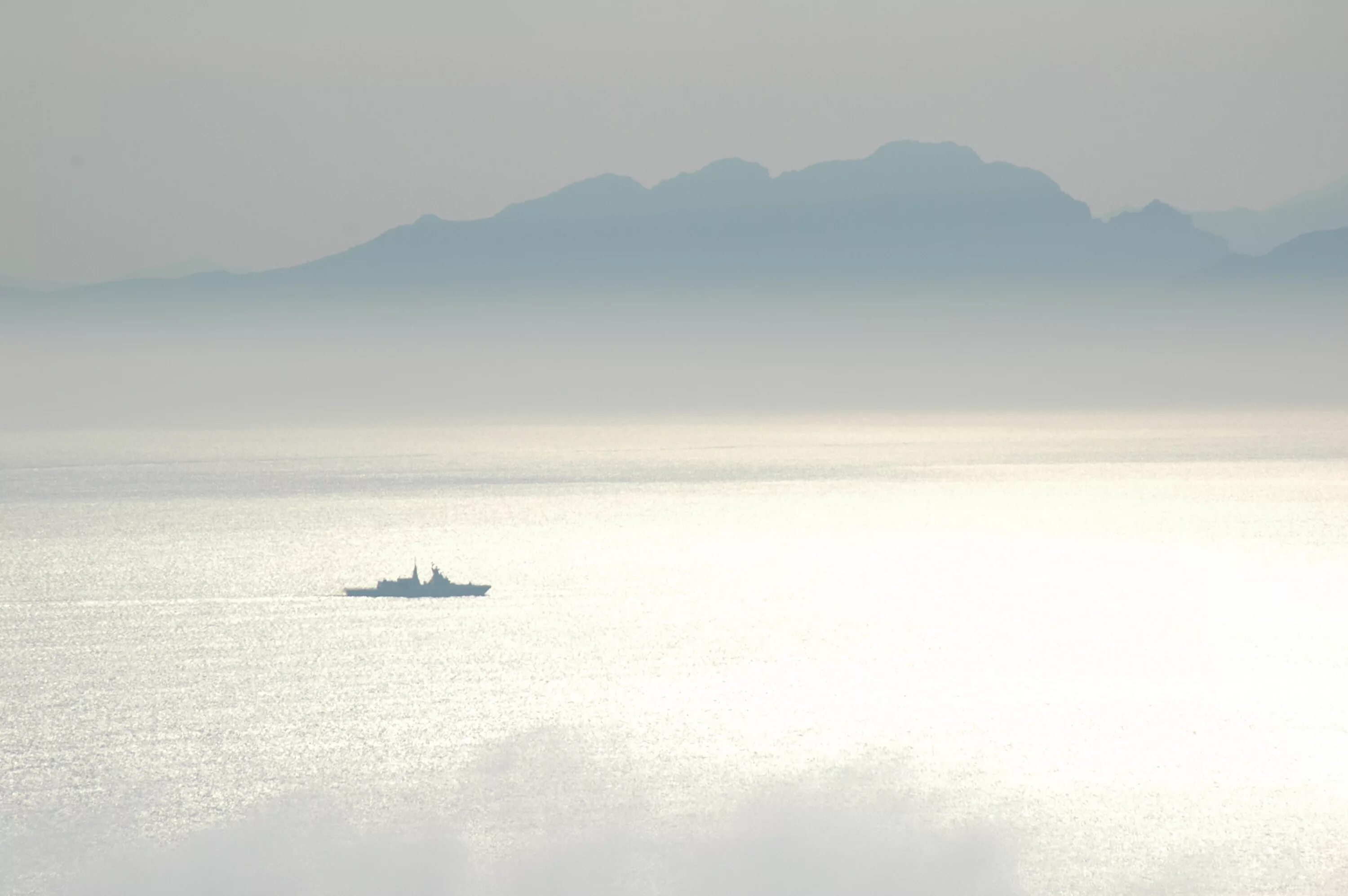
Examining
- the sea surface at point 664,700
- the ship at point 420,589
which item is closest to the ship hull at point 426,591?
the ship at point 420,589

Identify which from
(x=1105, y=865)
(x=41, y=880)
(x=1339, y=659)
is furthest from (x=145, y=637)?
(x=1339, y=659)

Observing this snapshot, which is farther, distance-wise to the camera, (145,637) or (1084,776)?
(145,637)

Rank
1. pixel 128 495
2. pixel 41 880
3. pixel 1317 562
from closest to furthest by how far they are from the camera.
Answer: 1. pixel 41 880
2. pixel 1317 562
3. pixel 128 495

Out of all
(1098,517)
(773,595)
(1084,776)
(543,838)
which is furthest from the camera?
(1098,517)

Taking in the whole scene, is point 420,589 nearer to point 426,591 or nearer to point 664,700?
point 426,591

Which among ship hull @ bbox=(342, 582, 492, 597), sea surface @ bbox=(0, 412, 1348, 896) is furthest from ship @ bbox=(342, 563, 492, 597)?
sea surface @ bbox=(0, 412, 1348, 896)

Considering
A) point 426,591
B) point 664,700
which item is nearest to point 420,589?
point 426,591

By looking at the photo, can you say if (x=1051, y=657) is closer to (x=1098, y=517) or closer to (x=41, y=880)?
(x=41, y=880)

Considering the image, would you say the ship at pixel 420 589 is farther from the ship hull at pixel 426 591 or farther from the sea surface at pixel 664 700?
the sea surface at pixel 664 700
